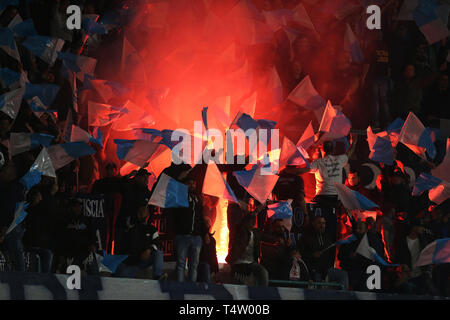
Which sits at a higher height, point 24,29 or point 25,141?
point 24,29

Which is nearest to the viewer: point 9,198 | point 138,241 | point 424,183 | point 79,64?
point 138,241

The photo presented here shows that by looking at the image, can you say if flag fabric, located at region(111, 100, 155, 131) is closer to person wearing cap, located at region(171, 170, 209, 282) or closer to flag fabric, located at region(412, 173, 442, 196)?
person wearing cap, located at region(171, 170, 209, 282)

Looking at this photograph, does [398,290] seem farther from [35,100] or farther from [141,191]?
[35,100]

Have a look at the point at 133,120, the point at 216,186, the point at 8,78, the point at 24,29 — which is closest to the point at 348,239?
the point at 216,186

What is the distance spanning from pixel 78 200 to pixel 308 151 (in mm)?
4043

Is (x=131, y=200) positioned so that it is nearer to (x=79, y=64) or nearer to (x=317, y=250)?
(x=317, y=250)

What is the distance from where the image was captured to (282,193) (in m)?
11.0

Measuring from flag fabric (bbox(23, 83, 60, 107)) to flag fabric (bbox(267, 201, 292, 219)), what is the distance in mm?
3576

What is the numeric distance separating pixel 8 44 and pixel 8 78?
605mm

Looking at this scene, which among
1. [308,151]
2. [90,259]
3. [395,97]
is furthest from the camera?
[395,97]

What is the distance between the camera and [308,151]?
11930 millimetres

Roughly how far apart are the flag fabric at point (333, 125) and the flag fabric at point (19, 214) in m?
4.74

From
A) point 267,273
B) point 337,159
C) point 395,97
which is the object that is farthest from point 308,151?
point 267,273

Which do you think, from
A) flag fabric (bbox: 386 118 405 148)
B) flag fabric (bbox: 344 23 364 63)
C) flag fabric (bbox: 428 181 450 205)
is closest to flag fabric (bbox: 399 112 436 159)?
flag fabric (bbox: 386 118 405 148)
